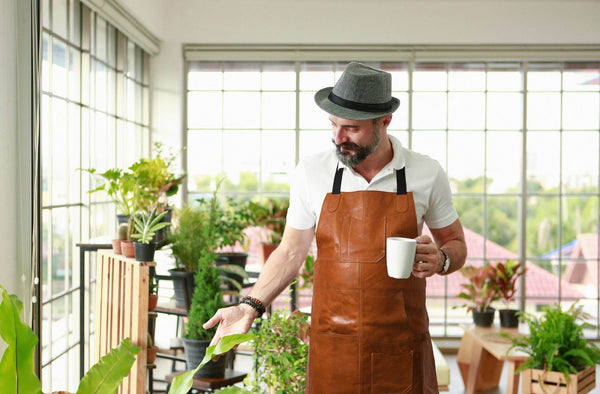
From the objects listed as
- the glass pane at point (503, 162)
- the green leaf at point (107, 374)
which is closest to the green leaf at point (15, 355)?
the green leaf at point (107, 374)

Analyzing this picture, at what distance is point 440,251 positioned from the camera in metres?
2.11

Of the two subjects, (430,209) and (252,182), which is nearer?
(430,209)

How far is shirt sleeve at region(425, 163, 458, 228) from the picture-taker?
91.0 inches

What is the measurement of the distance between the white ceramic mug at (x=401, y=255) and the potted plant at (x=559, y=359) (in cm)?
242

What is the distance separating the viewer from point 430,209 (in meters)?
2.33

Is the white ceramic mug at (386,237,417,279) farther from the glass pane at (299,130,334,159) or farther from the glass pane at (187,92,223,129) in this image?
the glass pane at (187,92,223,129)

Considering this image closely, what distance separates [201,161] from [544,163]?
3312 millimetres

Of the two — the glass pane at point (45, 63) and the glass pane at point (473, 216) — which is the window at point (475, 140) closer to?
the glass pane at point (473, 216)

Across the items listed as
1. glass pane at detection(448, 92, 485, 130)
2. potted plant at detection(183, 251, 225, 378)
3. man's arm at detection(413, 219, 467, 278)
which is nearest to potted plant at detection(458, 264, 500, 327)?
glass pane at detection(448, 92, 485, 130)

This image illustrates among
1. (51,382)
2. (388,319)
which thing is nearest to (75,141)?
(51,382)

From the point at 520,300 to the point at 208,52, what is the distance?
3.77 m

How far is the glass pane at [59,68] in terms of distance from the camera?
160 inches

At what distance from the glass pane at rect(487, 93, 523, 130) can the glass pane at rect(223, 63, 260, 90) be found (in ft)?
7.41

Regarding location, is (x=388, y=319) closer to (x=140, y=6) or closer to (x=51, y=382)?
(x=51, y=382)
